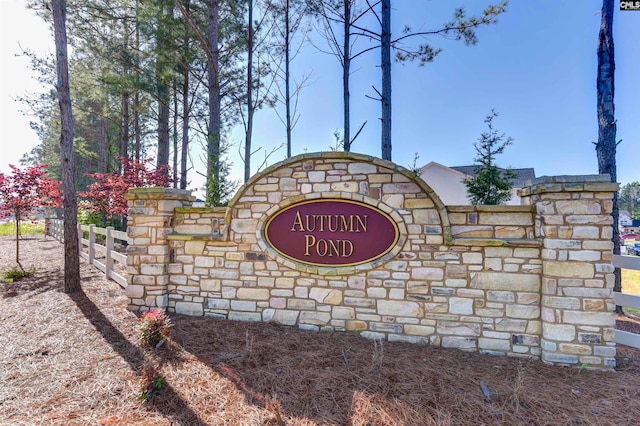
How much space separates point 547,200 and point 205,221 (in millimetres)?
4565

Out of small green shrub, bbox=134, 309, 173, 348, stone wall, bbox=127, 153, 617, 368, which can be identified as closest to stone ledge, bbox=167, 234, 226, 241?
stone wall, bbox=127, 153, 617, 368

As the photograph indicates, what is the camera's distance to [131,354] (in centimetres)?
329

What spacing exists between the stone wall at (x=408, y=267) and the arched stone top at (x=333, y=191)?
0.02 metres

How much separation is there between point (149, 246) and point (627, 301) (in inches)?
253

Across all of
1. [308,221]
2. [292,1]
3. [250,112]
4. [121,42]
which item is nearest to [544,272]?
[308,221]

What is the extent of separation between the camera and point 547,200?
3252 mm

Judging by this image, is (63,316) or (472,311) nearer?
(472,311)

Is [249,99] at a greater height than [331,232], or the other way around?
[249,99]

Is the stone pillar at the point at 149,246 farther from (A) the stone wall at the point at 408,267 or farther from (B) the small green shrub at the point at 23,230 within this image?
(B) the small green shrub at the point at 23,230

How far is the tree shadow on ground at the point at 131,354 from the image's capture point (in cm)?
235

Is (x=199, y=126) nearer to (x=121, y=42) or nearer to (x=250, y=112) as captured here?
(x=250, y=112)

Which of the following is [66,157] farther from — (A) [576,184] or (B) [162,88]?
(A) [576,184]

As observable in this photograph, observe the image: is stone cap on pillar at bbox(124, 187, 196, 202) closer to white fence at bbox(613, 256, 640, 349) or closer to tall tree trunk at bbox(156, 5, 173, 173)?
white fence at bbox(613, 256, 640, 349)

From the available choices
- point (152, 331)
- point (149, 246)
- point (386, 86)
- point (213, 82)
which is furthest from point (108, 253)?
point (386, 86)
